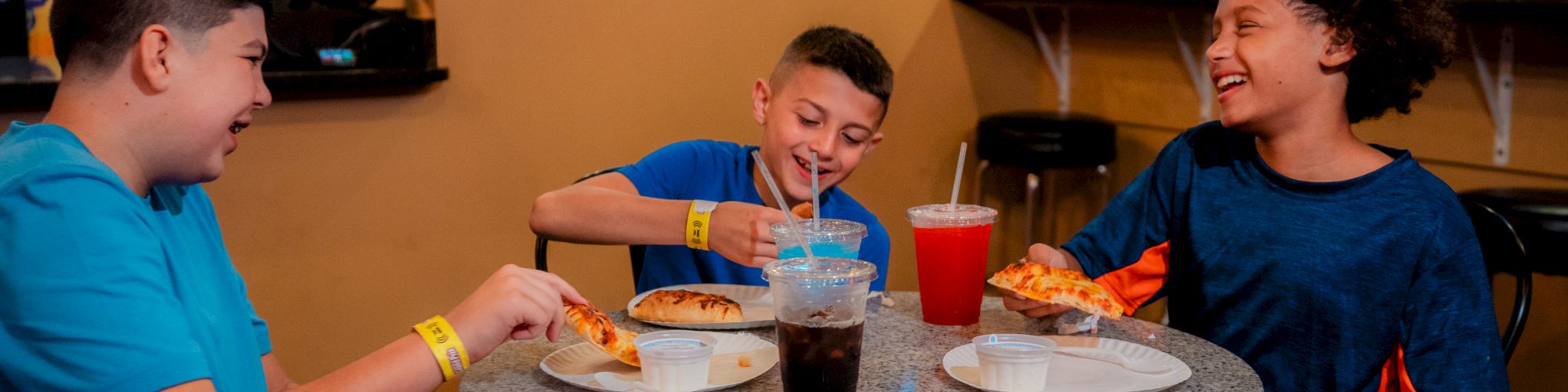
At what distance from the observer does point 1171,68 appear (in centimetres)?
418

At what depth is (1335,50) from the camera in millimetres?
1811

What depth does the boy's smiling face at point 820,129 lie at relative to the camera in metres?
2.04

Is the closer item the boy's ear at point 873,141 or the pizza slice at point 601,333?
the pizza slice at point 601,333

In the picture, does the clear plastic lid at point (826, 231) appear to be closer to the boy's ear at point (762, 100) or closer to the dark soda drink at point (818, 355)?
the dark soda drink at point (818, 355)

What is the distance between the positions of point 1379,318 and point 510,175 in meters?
2.48

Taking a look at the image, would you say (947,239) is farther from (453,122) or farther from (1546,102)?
(1546,102)

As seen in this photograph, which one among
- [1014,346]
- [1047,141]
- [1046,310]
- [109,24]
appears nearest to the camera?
[109,24]

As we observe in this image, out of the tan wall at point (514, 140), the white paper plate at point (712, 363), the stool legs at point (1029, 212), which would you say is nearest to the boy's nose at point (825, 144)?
the white paper plate at point (712, 363)

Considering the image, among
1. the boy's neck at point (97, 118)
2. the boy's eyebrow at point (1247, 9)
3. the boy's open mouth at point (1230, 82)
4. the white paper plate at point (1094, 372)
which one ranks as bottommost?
the white paper plate at point (1094, 372)

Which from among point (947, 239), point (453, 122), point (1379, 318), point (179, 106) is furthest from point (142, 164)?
point (453, 122)

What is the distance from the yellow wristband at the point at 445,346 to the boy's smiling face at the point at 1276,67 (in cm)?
121

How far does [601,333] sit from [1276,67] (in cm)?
109

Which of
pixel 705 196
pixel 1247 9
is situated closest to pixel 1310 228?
pixel 1247 9

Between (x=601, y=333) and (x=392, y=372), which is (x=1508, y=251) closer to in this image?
(x=601, y=333)
